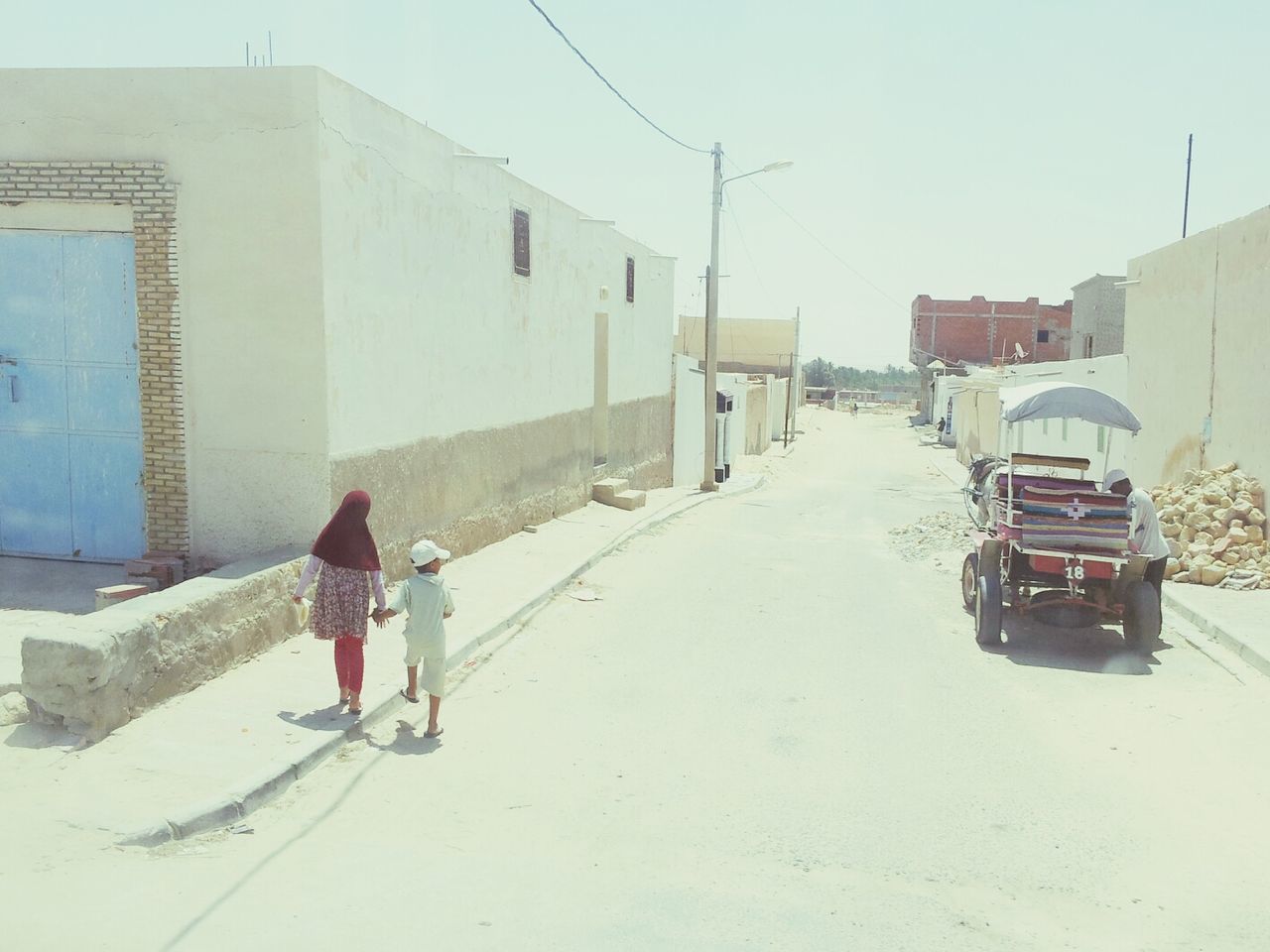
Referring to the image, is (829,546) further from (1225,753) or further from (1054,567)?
(1225,753)

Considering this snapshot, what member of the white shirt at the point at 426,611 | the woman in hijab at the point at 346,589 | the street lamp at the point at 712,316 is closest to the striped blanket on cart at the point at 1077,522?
the white shirt at the point at 426,611

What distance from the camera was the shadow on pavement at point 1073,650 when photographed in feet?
31.1

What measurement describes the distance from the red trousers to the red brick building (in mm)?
65873

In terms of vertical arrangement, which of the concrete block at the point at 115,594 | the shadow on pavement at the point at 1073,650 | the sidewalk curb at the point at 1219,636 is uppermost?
the concrete block at the point at 115,594

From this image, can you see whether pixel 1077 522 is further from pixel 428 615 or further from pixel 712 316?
pixel 712 316

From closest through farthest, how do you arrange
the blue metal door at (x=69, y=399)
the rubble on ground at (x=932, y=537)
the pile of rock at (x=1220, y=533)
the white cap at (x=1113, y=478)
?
the blue metal door at (x=69, y=399)
the white cap at (x=1113, y=478)
the pile of rock at (x=1220, y=533)
the rubble on ground at (x=932, y=537)

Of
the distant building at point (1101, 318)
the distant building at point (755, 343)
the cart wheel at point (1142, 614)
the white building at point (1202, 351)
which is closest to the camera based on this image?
the cart wheel at point (1142, 614)

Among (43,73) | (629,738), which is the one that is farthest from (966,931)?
(43,73)

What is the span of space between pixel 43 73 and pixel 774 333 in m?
74.3

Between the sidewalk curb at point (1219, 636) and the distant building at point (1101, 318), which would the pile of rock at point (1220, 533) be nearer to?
the sidewalk curb at point (1219, 636)

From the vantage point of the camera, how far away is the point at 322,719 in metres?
7.00

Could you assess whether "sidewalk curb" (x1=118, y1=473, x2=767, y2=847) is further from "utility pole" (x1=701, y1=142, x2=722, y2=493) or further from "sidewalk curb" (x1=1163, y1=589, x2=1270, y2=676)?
"utility pole" (x1=701, y1=142, x2=722, y2=493)

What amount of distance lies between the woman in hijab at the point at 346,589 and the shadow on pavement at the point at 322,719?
10 cm

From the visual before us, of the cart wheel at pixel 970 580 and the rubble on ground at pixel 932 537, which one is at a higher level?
the cart wheel at pixel 970 580
